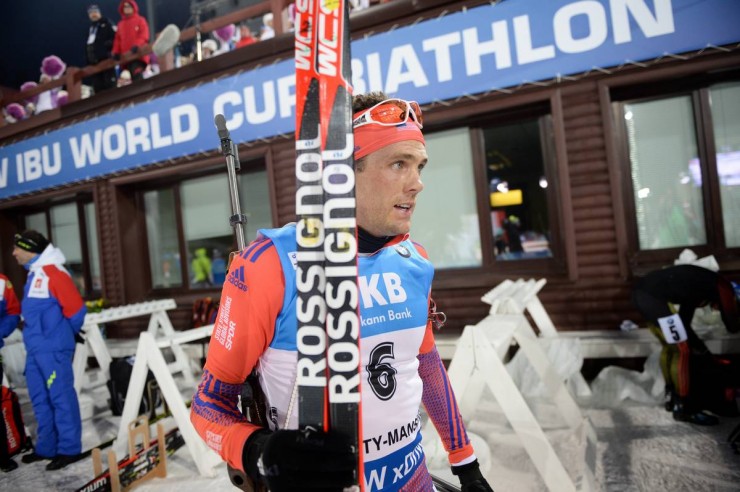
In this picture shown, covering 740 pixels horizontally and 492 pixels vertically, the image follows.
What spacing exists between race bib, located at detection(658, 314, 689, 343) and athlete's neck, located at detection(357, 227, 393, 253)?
3.67m

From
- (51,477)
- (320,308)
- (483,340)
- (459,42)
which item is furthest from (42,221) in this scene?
(320,308)

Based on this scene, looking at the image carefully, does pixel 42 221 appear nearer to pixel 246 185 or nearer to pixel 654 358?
pixel 246 185

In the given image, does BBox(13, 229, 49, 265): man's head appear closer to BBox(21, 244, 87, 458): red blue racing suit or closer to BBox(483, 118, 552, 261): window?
BBox(21, 244, 87, 458): red blue racing suit

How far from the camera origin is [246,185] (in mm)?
7406

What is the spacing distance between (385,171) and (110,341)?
823 centimetres

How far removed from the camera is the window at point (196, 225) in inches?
291

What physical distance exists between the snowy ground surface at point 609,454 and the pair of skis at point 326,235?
252 centimetres

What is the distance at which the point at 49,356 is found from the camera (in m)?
4.07

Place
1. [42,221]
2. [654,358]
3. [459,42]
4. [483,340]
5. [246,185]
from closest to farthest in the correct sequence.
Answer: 1. [483,340]
2. [654,358]
3. [459,42]
4. [246,185]
5. [42,221]

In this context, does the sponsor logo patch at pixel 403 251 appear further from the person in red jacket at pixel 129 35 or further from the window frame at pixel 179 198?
the person in red jacket at pixel 129 35

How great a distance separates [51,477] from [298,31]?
463 cm

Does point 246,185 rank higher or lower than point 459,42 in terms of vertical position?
lower

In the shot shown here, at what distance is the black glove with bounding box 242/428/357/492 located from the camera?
0.88 meters

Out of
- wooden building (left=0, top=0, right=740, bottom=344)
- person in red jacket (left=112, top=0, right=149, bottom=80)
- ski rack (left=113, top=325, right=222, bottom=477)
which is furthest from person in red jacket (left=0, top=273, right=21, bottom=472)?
person in red jacket (left=112, top=0, right=149, bottom=80)
